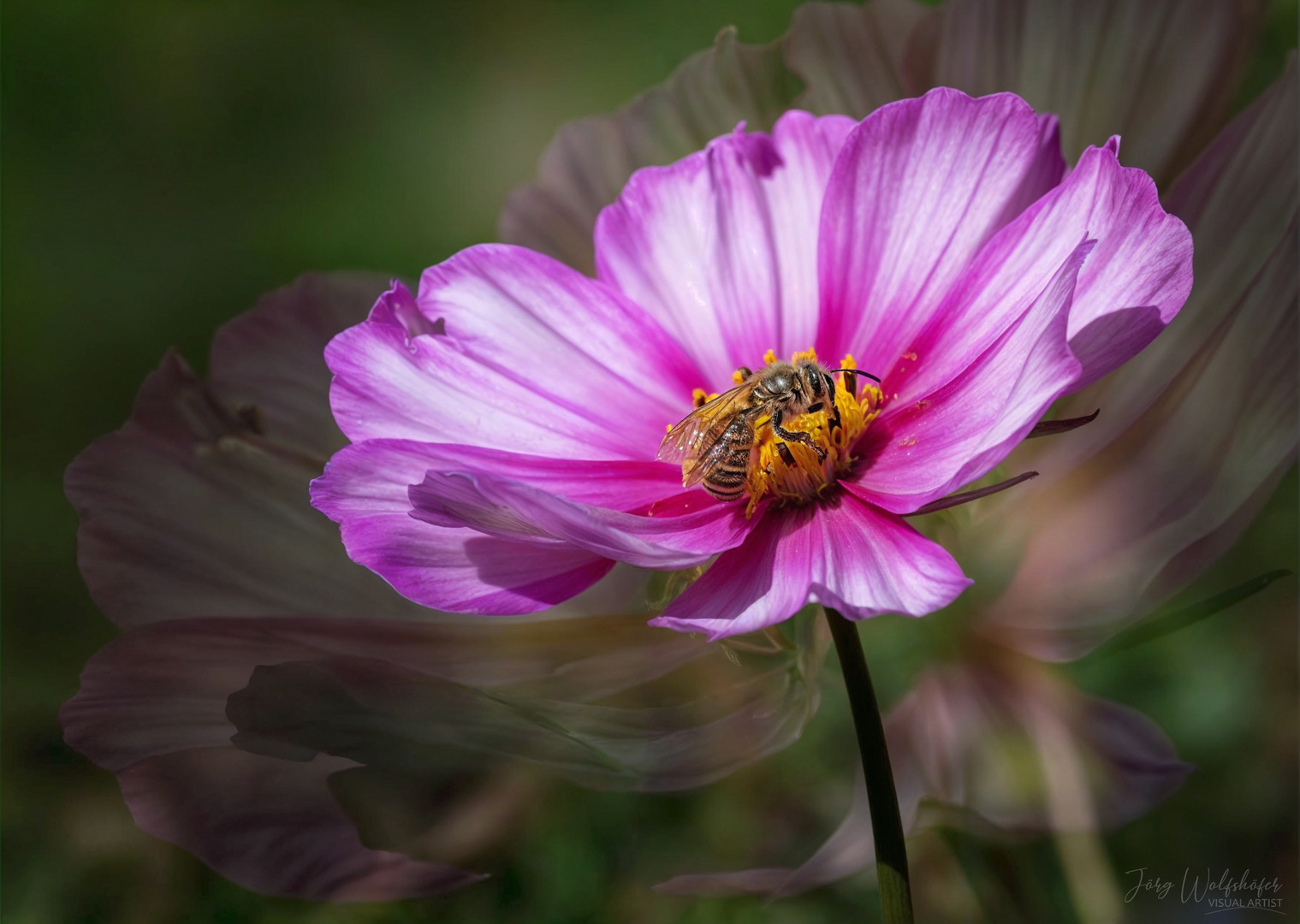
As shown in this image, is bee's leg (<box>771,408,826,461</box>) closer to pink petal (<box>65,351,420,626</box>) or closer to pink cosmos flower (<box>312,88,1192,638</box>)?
pink cosmos flower (<box>312,88,1192,638</box>)

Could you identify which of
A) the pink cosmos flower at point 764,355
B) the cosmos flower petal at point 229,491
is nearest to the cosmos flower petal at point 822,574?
the pink cosmos flower at point 764,355

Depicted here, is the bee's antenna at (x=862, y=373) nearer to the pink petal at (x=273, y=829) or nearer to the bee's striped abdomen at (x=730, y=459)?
the bee's striped abdomen at (x=730, y=459)

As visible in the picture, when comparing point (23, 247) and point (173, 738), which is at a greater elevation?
point (23, 247)

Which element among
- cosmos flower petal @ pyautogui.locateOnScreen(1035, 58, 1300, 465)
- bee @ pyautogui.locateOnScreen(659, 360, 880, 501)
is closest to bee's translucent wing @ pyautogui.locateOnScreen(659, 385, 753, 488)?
bee @ pyautogui.locateOnScreen(659, 360, 880, 501)

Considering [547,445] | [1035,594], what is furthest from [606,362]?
[1035,594]

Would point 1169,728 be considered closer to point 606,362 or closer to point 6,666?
point 606,362

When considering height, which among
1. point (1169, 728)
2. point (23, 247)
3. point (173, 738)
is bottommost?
point (1169, 728)

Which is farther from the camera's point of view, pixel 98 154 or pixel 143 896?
pixel 98 154
